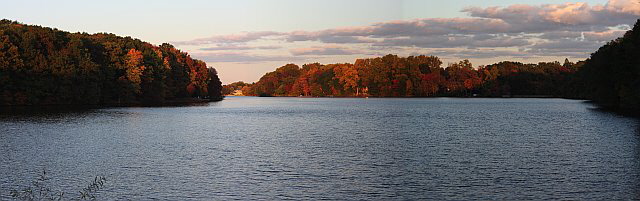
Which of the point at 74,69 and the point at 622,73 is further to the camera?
the point at 74,69

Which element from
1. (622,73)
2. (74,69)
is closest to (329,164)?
(622,73)

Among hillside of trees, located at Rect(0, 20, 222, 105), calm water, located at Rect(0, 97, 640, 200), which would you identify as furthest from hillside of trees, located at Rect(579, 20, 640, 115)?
hillside of trees, located at Rect(0, 20, 222, 105)

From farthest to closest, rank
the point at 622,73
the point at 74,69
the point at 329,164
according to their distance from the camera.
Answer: the point at 74,69, the point at 622,73, the point at 329,164

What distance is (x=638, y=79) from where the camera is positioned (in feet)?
268

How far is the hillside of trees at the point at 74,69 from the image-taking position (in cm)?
10256

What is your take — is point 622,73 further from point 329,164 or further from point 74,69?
point 74,69

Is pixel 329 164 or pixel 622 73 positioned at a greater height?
pixel 622 73

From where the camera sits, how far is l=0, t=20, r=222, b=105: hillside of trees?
102562mm

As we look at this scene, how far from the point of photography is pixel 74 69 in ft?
361

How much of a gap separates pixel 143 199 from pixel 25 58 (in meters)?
95.5

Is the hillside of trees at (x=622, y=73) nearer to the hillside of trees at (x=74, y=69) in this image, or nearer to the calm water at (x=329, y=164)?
the calm water at (x=329, y=164)

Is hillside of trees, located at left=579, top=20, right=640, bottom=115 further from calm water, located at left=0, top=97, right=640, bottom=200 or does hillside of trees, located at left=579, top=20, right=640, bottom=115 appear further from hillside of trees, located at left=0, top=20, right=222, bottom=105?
hillside of trees, located at left=0, top=20, right=222, bottom=105

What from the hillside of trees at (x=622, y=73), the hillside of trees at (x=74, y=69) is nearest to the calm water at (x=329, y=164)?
the hillside of trees at (x=622, y=73)

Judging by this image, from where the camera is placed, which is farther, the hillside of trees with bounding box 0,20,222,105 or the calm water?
the hillside of trees with bounding box 0,20,222,105
